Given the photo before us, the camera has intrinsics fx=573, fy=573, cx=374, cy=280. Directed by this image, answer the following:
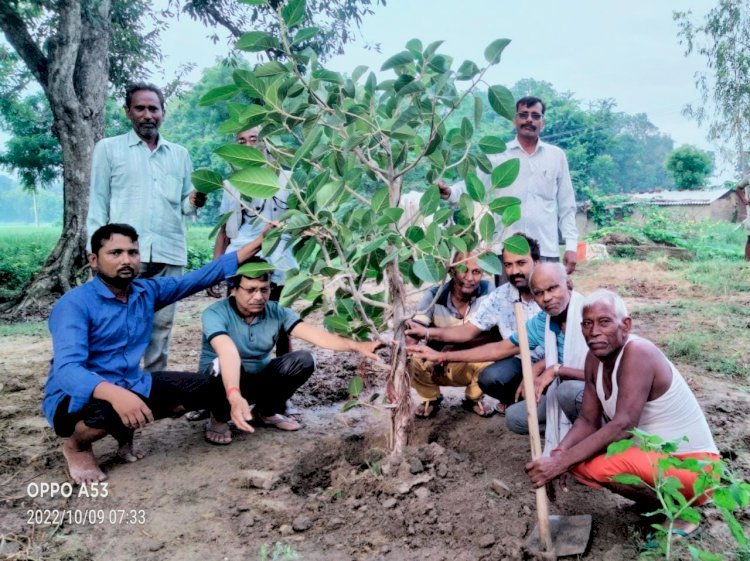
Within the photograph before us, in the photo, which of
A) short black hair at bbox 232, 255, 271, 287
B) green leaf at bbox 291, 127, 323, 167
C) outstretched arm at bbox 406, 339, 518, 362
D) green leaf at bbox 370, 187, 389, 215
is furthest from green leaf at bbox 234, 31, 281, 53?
outstretched arm at bbox 406, 339, 518, 362

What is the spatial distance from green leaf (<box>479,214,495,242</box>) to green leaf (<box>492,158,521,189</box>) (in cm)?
13

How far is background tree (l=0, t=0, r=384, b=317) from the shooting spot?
6.62 meters

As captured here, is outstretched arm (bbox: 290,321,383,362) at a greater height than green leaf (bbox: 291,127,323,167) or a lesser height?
lesser

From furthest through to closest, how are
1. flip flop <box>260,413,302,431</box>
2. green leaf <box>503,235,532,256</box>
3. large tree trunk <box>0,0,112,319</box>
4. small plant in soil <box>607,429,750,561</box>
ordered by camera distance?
large tree trunk <box>0,0,112,319</box>, flip flop <box>260,413,302,431</box>, green leaf <box>503,235,532,256</box>, small plant in soil <box>607,429,750,561</box>

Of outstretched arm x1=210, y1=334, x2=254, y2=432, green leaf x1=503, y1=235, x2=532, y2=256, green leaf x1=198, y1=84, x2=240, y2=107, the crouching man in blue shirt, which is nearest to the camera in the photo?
green leaf x1=198, y1=84, x2=240, y2=107

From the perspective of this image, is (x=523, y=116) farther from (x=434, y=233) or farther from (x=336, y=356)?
(x=336, y=356)

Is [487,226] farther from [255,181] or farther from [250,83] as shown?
[250,83]

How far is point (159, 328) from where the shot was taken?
3154 millimetres

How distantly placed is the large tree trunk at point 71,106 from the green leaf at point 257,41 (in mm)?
5649

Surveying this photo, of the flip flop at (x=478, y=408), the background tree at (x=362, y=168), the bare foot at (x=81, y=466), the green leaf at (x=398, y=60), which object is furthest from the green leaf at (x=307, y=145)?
the flip flop at (x=478, y=408)

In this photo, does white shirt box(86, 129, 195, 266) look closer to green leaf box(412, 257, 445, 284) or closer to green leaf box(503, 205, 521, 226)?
green leaf box(412, 257, 445, 284)

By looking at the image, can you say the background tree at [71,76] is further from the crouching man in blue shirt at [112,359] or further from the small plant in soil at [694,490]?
the small plant in soil at [694,490]

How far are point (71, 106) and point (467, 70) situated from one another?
6153 mm

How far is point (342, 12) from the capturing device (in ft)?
24.7
